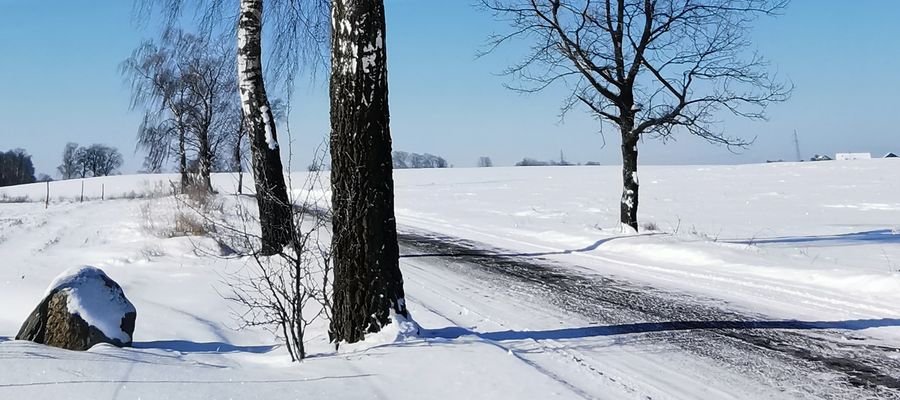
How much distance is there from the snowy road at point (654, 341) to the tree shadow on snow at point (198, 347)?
4.89ft

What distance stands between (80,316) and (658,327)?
4827 mm

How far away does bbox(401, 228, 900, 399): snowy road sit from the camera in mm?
4113

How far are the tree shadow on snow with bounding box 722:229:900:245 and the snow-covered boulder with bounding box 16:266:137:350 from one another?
1213 centimetres

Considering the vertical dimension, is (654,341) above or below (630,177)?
below

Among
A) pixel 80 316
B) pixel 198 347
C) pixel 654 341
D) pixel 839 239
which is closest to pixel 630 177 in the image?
pixel 839 239

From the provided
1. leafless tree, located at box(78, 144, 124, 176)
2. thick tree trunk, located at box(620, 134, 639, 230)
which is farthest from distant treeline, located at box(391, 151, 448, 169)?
thick tree trunk, located at box(620, 134, 639, 230)

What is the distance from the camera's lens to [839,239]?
14.4 m

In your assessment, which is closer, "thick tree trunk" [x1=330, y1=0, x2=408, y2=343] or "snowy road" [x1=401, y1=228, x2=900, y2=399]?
"snowy road" [x1=401, y1=228, x2=900, y2=399]

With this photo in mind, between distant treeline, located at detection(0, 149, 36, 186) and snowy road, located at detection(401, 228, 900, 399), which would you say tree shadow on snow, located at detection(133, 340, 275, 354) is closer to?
snowy road, located at detection(401, 228, 900, 399)

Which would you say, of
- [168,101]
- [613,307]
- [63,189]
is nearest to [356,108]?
[613,307]

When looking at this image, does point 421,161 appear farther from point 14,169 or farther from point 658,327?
point 658,327

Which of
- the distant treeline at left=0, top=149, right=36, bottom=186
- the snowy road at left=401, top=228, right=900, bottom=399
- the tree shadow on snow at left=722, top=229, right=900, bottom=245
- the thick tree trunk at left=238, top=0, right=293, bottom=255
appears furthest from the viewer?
the distant treeline at left=0, top=149, right=36, bottom=186

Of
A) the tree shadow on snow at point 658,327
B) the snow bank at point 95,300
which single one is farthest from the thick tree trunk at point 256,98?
the tree shadow on snow at point 658,327

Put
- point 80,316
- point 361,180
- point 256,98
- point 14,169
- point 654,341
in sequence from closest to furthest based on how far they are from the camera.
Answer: point 80,316 → point 361,180 → point 654,341 → point 256,98 → point 14,169
